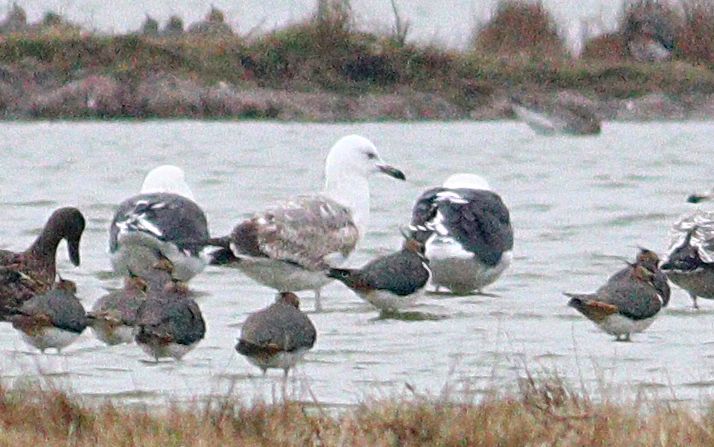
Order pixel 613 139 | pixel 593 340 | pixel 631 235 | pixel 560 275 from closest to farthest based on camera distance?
1. pixel 593 340
2. pixel 560 275
3. pixel 631 235
4. pixel 613 139

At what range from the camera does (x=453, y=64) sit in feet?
149

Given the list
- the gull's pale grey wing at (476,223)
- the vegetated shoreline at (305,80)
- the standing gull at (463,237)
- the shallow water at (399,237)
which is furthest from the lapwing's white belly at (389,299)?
the vegetated shoreline at (305,80)

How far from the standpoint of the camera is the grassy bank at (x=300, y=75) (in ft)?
136

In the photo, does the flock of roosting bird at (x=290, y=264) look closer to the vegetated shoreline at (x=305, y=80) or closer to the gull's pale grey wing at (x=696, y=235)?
the gull's pale grey wing at (x=696, y=235)

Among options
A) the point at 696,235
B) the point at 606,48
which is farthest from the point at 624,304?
the point at 606,48

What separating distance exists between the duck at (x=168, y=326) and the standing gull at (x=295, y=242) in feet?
7.32

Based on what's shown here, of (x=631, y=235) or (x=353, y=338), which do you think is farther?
(x=631, y=235)

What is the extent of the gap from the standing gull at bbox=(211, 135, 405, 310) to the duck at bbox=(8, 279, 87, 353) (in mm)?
2354

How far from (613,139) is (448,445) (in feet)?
96.7

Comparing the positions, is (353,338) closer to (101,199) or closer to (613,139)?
(101,199)

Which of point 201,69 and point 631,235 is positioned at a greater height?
point 631,235

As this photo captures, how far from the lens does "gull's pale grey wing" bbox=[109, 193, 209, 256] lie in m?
13.9

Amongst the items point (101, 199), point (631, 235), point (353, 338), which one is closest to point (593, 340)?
point (353, 338)

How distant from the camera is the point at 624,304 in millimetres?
11344
